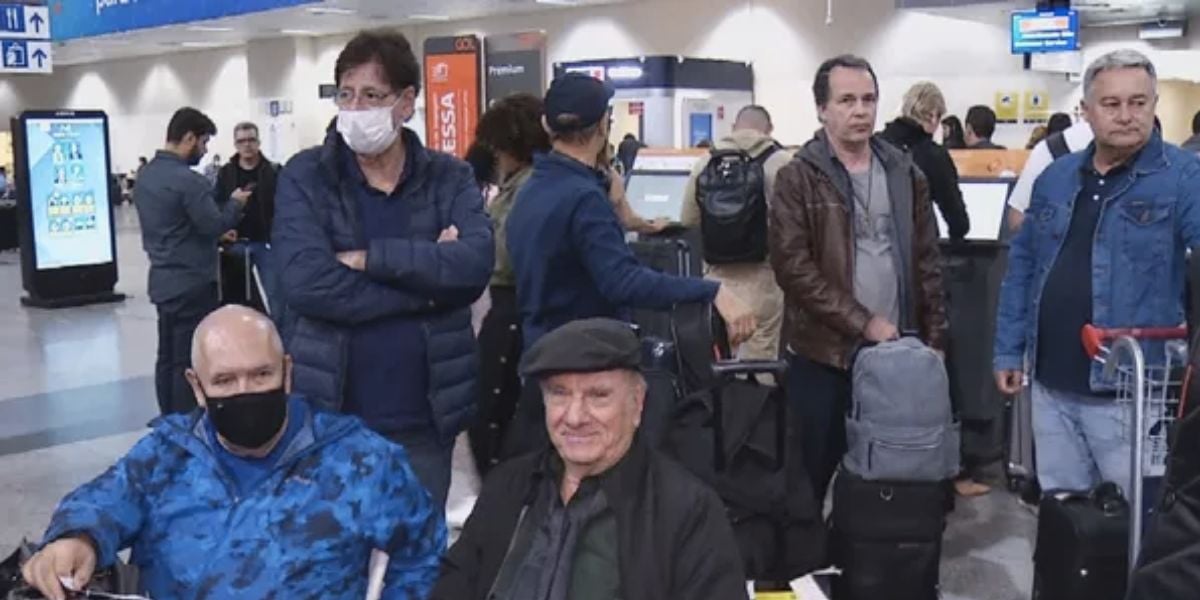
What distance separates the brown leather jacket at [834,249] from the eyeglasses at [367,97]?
1152mm

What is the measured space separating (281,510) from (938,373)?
1.62 m

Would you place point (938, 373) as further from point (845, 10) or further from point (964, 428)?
point (845, 10)

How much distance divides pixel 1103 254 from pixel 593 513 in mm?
1567

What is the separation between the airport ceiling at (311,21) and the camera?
63.2 feet

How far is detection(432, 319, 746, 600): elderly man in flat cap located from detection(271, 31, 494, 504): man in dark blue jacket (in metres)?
0.72

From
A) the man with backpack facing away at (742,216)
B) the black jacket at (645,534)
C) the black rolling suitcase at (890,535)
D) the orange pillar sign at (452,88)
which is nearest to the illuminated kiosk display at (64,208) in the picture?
the orange pillar sign at (452,88)

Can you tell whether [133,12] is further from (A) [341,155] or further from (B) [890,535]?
(B) [890,535]

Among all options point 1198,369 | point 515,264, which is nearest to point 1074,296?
point 515,264

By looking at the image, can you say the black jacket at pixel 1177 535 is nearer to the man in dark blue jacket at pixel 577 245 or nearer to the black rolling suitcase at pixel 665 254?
the man in dark blue jacket at pixel 577 245

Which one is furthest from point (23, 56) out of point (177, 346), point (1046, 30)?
point (1046, 30)

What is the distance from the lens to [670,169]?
7.12m

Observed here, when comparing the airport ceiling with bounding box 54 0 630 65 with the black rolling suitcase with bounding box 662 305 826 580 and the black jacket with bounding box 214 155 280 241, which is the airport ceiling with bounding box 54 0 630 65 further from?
the black rolling suitcase with bounding box 662 305 826 580

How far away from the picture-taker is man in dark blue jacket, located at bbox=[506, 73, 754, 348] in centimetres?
298

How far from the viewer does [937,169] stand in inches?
182
